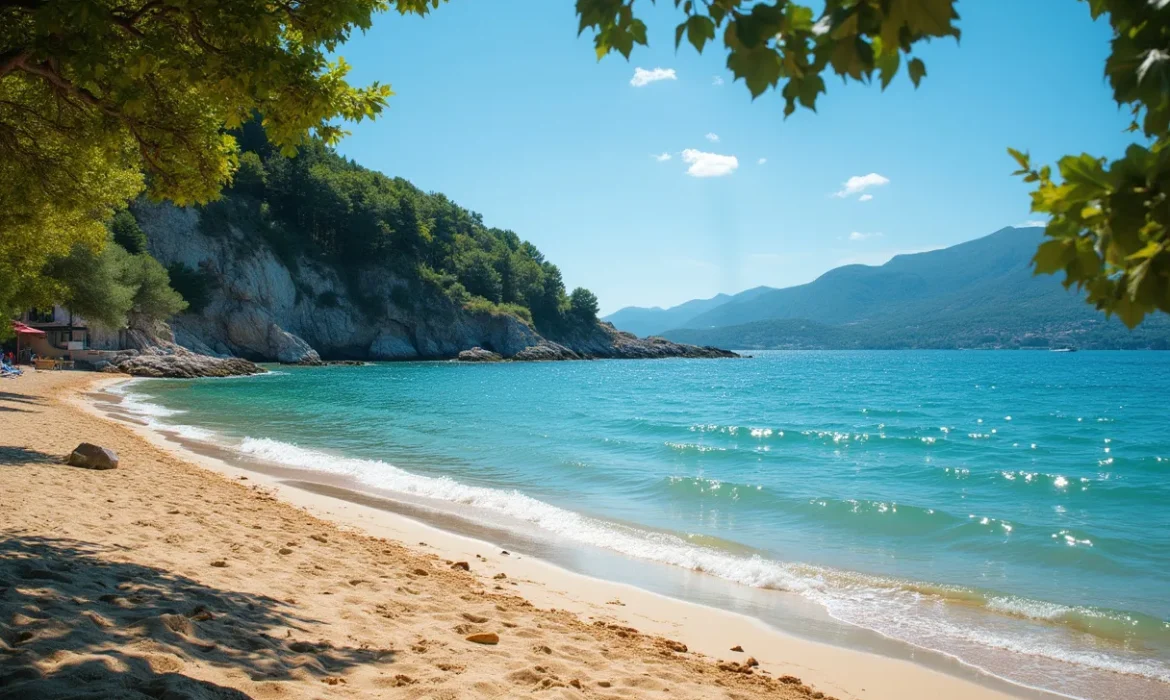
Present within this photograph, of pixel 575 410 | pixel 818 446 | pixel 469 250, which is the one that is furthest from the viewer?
pixel 469 250

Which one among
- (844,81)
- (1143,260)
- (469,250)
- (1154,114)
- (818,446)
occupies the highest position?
(469,250)

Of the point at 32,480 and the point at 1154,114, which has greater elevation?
the point at 1154,114

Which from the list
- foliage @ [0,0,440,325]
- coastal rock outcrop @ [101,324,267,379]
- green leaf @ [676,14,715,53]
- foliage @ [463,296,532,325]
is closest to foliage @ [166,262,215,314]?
coastal rock outcrop @ [101,324,267,379]

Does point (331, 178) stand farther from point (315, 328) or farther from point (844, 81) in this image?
point (844, 81)

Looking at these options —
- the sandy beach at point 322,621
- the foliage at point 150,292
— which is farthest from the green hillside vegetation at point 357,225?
the sandy beach at point 322,621

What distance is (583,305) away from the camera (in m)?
135

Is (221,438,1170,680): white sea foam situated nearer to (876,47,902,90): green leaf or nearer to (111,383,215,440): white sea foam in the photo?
(876,47,902,90): green leaf

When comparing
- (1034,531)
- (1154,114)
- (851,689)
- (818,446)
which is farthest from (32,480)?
(818,446)

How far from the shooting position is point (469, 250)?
4904 inches

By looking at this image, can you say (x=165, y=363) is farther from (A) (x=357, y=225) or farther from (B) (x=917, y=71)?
(B) (x=917, y=71)

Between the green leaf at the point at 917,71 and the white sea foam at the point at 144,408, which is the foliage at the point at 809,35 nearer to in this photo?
the green leaf at the point at 917,71

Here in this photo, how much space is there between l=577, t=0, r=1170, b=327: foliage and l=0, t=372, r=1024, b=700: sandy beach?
3.88m

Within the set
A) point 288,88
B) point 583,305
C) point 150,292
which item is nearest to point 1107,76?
point 288,88

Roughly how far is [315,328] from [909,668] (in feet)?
294
